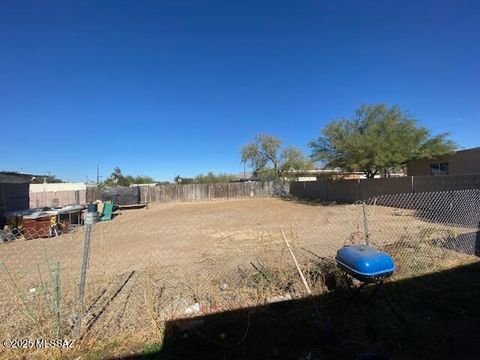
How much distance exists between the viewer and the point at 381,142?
17250 mm

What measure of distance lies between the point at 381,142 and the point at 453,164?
14.8 feet

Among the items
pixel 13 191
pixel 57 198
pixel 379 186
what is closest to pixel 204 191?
pixel 57 198

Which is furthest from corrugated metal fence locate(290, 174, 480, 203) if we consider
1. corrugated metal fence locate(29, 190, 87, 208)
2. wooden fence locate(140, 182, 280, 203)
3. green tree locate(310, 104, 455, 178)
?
corrugated metal fence locate(29, 190, 87, 208)

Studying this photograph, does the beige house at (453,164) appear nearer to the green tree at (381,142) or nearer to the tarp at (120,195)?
the green tree at (381,142)

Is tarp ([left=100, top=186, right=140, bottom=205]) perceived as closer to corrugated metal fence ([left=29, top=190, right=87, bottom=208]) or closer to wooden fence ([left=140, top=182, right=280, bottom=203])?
corrugated metal fence ([left=29, top=190, right=87, bottom=208])

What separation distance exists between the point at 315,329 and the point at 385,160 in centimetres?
1573

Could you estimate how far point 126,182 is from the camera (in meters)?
61.5

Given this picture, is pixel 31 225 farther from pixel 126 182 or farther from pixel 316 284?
pixel 126 182

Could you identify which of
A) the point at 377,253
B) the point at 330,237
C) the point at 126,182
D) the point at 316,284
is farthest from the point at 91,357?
the point at 126,182

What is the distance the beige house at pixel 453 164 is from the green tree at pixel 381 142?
73 cm

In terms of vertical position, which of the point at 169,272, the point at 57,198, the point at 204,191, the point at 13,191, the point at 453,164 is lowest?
the point at 169,272

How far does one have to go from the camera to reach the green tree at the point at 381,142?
17203mm

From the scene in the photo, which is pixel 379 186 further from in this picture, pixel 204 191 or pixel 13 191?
pixel 13 191

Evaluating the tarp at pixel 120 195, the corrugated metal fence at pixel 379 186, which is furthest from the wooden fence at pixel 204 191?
the corrugated metal fence at pixel 379 186
